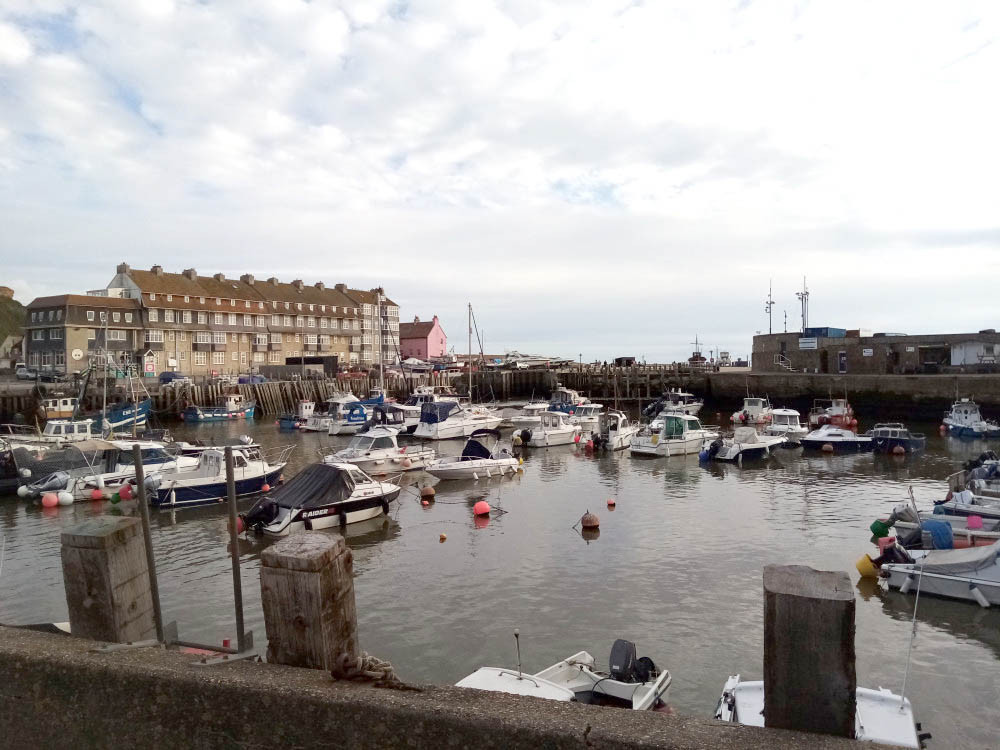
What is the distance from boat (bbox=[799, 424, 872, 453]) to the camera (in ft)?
127

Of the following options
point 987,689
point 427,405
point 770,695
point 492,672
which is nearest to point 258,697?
point 770,695

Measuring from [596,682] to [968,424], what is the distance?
44.0 m

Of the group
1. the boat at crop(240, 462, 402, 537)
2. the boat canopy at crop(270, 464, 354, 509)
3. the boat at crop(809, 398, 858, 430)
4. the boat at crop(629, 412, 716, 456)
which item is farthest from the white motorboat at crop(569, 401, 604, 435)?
the boat canopy at crop(270, 464, 354, 509)

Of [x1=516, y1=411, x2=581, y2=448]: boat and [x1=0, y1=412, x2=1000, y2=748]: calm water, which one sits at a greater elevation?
[x1=516, y1=411, x2=581, y2=448]: boat

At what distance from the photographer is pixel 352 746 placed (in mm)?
3561

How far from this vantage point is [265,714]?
3744mm

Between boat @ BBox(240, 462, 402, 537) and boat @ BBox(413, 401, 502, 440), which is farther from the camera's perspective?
boat @ BBox(413, 401, 502, 440)

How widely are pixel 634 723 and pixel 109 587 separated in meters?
3.54

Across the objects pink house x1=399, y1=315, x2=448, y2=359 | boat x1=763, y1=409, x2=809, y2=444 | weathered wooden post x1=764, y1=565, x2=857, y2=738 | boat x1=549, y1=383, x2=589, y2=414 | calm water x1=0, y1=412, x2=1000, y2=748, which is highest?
pink house x1=399, y1=315, x2=448, y2=359

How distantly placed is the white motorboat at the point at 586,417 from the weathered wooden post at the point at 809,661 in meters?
41.8

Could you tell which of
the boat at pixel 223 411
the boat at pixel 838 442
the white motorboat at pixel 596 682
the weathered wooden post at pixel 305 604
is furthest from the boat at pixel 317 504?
the boat at pixel 223 411

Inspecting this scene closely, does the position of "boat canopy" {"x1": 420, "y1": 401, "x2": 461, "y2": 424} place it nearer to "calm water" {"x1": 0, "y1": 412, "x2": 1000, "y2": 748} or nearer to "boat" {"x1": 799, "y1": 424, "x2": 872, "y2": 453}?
"calm water" {"x1": 0, "y1": 412, "x2": 1000, "y2": 748}

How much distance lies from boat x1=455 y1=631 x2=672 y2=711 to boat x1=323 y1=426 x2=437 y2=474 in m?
23.2

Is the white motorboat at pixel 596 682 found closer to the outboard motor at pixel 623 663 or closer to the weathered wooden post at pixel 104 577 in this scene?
the outboard motor at pixel 623 663
